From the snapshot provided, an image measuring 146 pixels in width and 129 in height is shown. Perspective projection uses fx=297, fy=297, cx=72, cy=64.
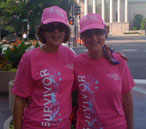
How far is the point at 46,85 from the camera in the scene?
2.31 metres

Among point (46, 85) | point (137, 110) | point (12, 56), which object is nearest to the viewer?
point (46, 85)

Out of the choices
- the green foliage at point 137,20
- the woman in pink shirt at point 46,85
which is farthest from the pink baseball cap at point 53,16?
the green foliage at point 137,20

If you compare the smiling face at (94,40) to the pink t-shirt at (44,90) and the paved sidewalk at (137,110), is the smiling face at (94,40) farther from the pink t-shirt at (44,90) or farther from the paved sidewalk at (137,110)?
the paved sidewalk at (137,110)

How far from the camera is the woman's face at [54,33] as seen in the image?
7.97ft

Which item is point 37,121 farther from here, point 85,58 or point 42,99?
point 85,58

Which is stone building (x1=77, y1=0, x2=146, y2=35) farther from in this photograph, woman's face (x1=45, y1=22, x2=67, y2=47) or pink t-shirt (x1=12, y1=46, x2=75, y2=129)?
pink t-shirt (x1=12, y1=46, x2=75, y2=129)

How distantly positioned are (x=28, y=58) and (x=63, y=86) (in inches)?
14.0

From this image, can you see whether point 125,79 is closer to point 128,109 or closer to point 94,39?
point 128,109

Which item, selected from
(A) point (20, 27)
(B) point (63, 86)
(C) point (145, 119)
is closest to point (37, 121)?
(B) point (63, 86)

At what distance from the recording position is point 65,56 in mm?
2535

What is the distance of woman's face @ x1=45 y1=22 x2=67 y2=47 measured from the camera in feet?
7.97

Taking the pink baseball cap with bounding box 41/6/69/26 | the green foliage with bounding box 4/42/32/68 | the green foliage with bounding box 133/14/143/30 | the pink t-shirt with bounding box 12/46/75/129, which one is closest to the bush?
the green foliage with bounding box 4/42/32/68

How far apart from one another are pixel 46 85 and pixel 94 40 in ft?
1.76

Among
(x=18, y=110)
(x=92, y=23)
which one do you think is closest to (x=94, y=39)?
(x=92, y=23)
